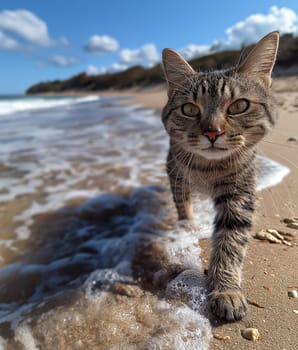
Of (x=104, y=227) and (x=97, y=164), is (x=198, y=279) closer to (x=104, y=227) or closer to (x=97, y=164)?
(x=104, y=227)

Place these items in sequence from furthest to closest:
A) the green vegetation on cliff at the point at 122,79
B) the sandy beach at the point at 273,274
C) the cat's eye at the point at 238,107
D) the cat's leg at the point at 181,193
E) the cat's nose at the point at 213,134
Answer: the green vegetation on cliff at the point at 122,79 → the cat's leg at the point at 181,193 → the cat's eye at the point at 238,107 → the cat's nose at the point at 213,134 → the sandy beach at the point at 273,274

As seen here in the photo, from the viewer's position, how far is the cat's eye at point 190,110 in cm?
206

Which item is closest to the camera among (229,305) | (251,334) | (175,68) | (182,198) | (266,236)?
(251,334)

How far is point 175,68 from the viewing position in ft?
7.73

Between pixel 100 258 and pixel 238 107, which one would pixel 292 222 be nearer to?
pixel 238 107

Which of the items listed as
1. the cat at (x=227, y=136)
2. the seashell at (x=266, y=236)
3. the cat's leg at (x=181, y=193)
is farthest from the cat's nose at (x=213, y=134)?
the seashell at (x=266, y=236)

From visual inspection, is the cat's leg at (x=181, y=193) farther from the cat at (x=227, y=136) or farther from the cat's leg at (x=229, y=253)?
the cat's leg at (x=229, y=253)

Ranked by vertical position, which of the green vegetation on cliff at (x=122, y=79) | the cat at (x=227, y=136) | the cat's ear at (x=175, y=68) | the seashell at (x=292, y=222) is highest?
the cat's ear at (x=175, y=68)

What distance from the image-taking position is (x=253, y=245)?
2150 mm

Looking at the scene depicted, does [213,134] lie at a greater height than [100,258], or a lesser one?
greater

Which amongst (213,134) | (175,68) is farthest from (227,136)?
(175,68)

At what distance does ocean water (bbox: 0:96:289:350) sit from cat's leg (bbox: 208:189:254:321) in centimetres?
10

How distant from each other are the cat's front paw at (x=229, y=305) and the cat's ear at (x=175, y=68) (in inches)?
59.5

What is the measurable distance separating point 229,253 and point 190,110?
3.24 ft
